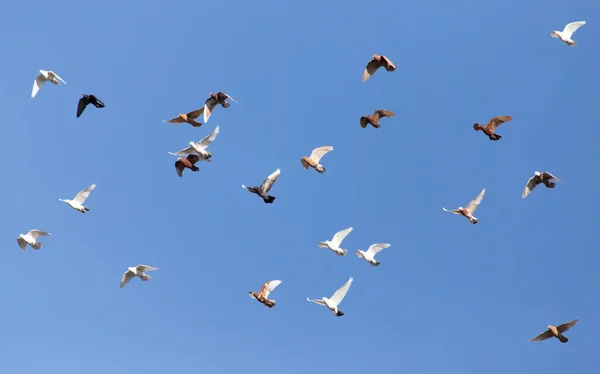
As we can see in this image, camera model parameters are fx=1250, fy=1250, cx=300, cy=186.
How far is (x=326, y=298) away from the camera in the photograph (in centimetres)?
6347

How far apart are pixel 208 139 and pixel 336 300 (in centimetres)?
1046

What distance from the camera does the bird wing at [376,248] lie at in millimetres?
64250

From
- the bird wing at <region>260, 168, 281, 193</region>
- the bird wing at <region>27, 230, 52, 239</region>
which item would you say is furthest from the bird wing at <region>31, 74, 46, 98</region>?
the bird wing at <region>260, 168, 281, 193</region>

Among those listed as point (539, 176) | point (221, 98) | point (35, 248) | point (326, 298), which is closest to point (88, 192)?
point (35, 248)

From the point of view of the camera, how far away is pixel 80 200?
67625 mm

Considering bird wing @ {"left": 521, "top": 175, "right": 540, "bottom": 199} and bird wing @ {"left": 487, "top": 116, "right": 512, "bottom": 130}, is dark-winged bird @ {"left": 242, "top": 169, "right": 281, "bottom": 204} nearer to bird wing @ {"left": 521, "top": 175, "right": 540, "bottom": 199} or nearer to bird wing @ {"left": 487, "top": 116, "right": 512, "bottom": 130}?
bird wing @ {"left": 487, "top": 116, "right": 512, "bottom": 130}

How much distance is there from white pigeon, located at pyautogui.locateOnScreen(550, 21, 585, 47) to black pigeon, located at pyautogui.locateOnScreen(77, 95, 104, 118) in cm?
2327

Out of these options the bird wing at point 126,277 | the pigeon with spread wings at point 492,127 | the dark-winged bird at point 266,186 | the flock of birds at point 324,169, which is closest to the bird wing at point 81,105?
the flock of birds at point 324,169

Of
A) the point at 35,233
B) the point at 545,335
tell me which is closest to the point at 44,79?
the point at 35,233

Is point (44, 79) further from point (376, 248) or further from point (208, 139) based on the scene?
point (376, 248)

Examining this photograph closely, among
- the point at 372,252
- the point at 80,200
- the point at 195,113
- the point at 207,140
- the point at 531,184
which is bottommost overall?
the point at 80,200

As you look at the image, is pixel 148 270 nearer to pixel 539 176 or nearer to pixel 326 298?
pixel 326 298

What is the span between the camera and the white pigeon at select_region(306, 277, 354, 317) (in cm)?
6329

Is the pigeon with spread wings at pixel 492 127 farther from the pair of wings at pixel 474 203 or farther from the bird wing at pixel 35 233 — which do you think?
the bird wing at pixel 35 233
